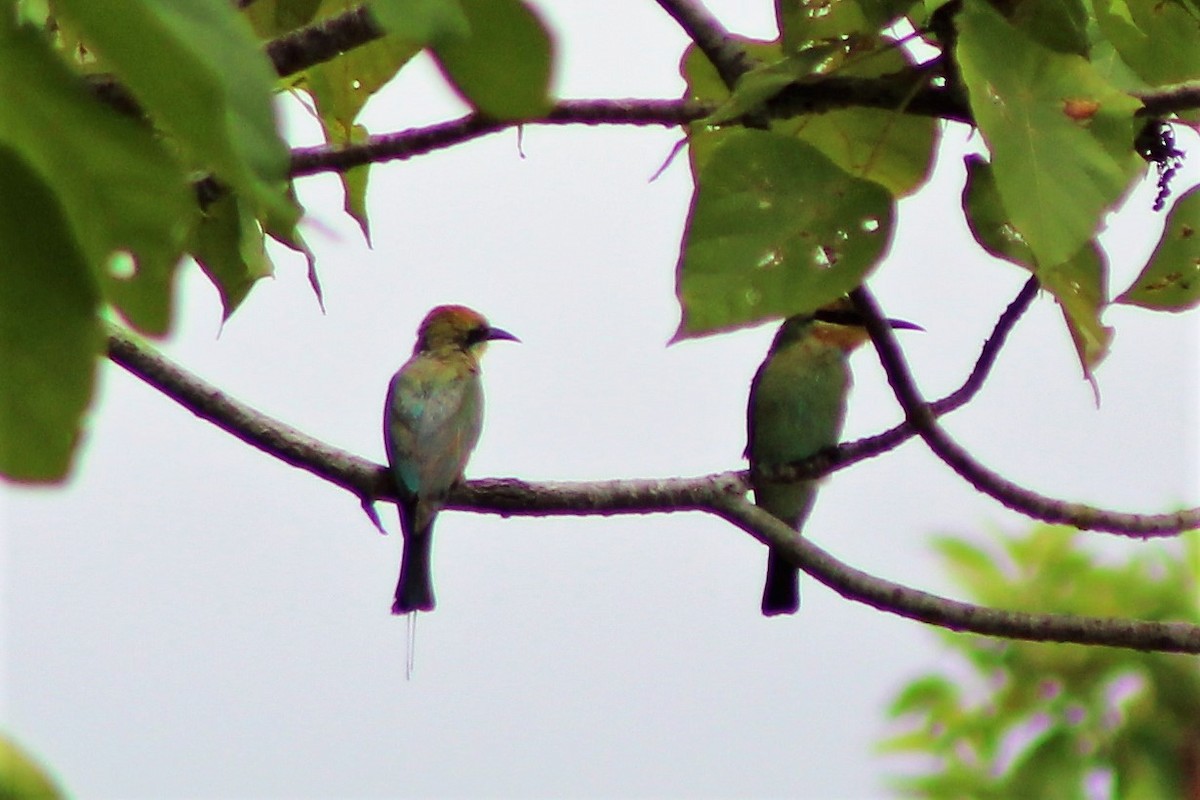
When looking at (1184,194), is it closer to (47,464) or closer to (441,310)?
(47,464)

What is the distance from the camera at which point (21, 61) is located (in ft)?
1.75

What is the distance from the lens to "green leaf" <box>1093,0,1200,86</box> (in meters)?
1.55

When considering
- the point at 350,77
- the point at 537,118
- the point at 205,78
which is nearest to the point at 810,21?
the point at 350,77

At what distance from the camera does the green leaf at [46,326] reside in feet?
1.71

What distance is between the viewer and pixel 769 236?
4.19 ft

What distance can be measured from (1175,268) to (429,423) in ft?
10.2

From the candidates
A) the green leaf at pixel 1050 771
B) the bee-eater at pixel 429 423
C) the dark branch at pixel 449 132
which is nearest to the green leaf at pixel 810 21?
the dark branch at pixel 449 132

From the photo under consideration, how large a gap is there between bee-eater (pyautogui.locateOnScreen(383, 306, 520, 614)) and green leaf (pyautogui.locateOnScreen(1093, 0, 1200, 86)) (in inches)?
99.2

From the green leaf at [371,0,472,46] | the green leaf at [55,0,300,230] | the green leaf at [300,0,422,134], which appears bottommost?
the green leaf at [55,0,300,230]

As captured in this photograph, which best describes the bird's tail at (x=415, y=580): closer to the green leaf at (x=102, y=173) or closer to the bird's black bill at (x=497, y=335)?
the bird's black bill at (x=497, y=335)

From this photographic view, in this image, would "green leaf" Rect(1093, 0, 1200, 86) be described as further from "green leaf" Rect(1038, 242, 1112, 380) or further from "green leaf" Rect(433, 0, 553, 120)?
"green leaf" Rect(433, 0, 553, 120)

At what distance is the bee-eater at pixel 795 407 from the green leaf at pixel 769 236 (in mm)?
3536

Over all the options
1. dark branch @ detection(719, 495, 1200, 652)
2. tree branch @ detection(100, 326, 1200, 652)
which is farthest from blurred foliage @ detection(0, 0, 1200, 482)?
dark branch @ detection(719, 495, 1200, 652)

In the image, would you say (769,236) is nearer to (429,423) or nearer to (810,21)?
(810,21)
